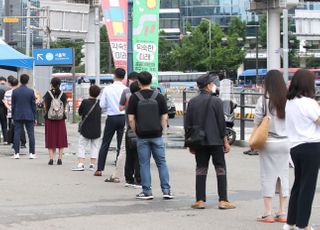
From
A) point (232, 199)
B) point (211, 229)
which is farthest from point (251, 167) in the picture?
point (211, 229)

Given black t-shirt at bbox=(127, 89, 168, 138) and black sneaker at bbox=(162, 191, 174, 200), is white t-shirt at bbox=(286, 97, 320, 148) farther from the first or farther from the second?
black sneaker at bbox=(162, 191, 174, 200)

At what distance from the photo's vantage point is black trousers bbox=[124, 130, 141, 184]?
1130 cm

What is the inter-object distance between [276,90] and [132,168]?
12.8 feet

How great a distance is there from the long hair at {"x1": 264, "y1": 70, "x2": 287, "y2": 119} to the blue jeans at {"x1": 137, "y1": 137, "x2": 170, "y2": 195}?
232 cm

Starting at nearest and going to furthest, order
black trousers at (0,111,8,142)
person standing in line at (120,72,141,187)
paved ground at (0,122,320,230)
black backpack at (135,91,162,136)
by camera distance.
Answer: paved ground at (0,122,320,230) < black backpack at (135,91,162,136) < person standing in line at (120,72,141,187) < black trousers at (0,111,8,142)

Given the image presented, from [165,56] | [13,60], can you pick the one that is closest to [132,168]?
[13,60]

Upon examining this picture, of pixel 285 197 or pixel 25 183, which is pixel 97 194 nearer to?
pixel 25 183

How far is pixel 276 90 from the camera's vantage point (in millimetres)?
8188

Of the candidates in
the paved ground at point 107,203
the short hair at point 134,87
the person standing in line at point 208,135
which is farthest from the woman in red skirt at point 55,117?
the person standing in line at point 208,135

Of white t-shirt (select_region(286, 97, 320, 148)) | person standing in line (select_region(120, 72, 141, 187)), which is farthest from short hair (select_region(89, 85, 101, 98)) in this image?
white t-shirt (select_region(286, 97, 320, 148))

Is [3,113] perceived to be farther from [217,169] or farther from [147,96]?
[217,169]

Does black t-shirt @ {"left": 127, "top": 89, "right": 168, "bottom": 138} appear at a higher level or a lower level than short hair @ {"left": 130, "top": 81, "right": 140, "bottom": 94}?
lower

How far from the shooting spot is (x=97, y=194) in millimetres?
10609

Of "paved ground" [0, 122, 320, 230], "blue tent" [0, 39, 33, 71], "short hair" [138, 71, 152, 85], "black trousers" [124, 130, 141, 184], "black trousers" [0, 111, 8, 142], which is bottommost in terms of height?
"paved ground" [0, 122, 320, 230]
